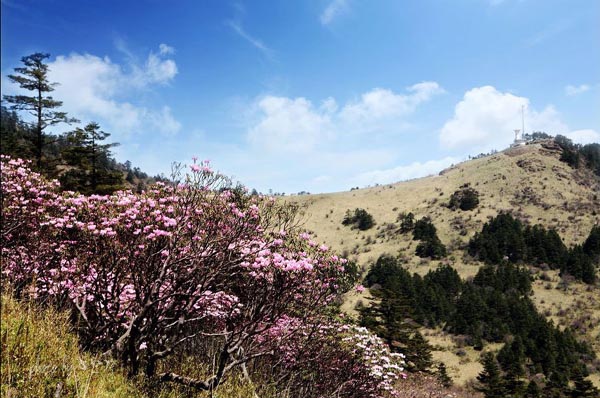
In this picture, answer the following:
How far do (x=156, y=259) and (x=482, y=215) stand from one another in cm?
6716

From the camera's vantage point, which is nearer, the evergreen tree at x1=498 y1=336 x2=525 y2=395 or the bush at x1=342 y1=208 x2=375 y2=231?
the evergreen tree at x1=498 y1=336 x2=525 y2=395

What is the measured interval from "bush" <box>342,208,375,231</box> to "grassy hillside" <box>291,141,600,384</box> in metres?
1.21

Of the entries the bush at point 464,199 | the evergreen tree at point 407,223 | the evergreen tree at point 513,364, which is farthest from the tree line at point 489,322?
the bush at point 464,199

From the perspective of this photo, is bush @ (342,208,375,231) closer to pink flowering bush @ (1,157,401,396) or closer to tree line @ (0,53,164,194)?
tree line @ (0,53,164,194)

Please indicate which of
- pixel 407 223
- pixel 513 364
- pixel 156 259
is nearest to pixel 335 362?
pixel 156 259

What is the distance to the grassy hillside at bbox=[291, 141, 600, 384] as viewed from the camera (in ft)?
132

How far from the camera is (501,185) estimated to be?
253 ft

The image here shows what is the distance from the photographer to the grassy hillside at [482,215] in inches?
1588

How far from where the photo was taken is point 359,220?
77.2m

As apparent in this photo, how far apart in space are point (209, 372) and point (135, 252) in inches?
135

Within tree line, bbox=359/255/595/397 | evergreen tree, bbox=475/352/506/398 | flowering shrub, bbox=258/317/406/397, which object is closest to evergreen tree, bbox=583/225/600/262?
tree line, bbox=359/255/595/397

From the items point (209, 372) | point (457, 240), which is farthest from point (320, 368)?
point (457, 240)

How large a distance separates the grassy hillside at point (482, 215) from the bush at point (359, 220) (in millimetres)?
1210

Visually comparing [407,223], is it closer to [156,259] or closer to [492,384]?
[492,384]
